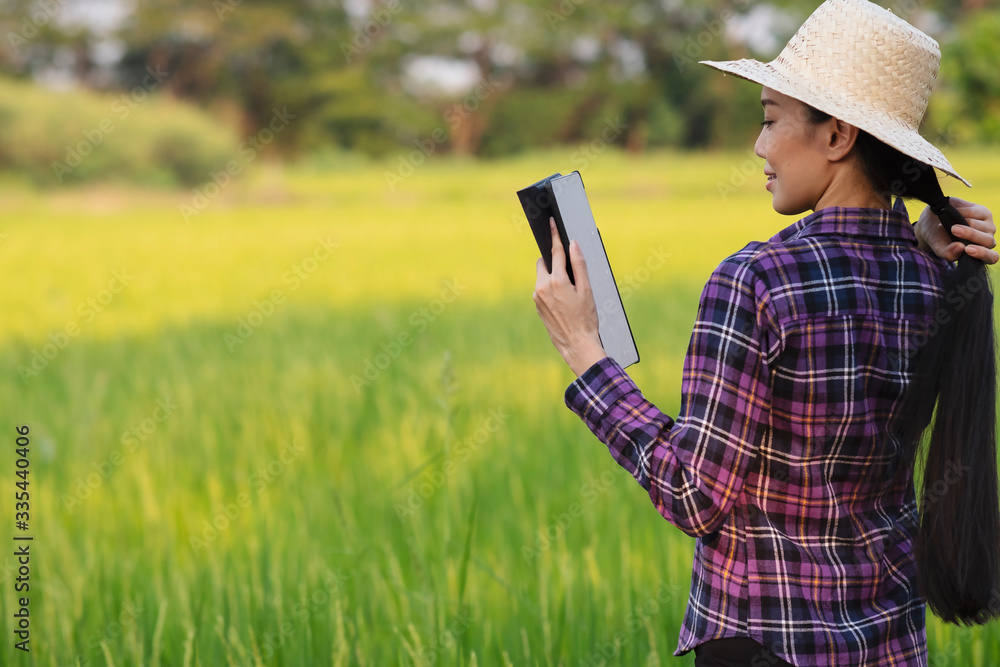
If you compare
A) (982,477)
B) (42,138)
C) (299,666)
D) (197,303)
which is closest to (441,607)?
(299,666)

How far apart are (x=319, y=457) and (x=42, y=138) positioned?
19.2 m

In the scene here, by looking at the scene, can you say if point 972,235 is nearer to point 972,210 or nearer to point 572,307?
point 972,210

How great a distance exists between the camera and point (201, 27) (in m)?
25.7

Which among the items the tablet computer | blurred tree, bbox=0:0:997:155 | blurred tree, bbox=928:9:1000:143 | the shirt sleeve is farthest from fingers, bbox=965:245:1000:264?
blurred tree, bbox=0:0:997:155

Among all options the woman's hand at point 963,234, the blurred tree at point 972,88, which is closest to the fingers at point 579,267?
the woman's hand at point 963,234

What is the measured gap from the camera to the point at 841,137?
1.04 metres

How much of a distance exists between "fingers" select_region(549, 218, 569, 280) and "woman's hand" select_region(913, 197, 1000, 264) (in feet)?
1.39

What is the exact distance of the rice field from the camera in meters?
1.79

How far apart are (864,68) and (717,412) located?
0.42m

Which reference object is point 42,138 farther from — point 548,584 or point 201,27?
point 548,584

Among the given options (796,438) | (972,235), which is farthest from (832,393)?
(972,235)

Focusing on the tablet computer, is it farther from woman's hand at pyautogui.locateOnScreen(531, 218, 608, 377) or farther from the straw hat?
the straw hat

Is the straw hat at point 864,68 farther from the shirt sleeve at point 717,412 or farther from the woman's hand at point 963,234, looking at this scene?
the shirt sleeve at point 717,412

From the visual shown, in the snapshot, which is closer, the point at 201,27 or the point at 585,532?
the point at 585,532
